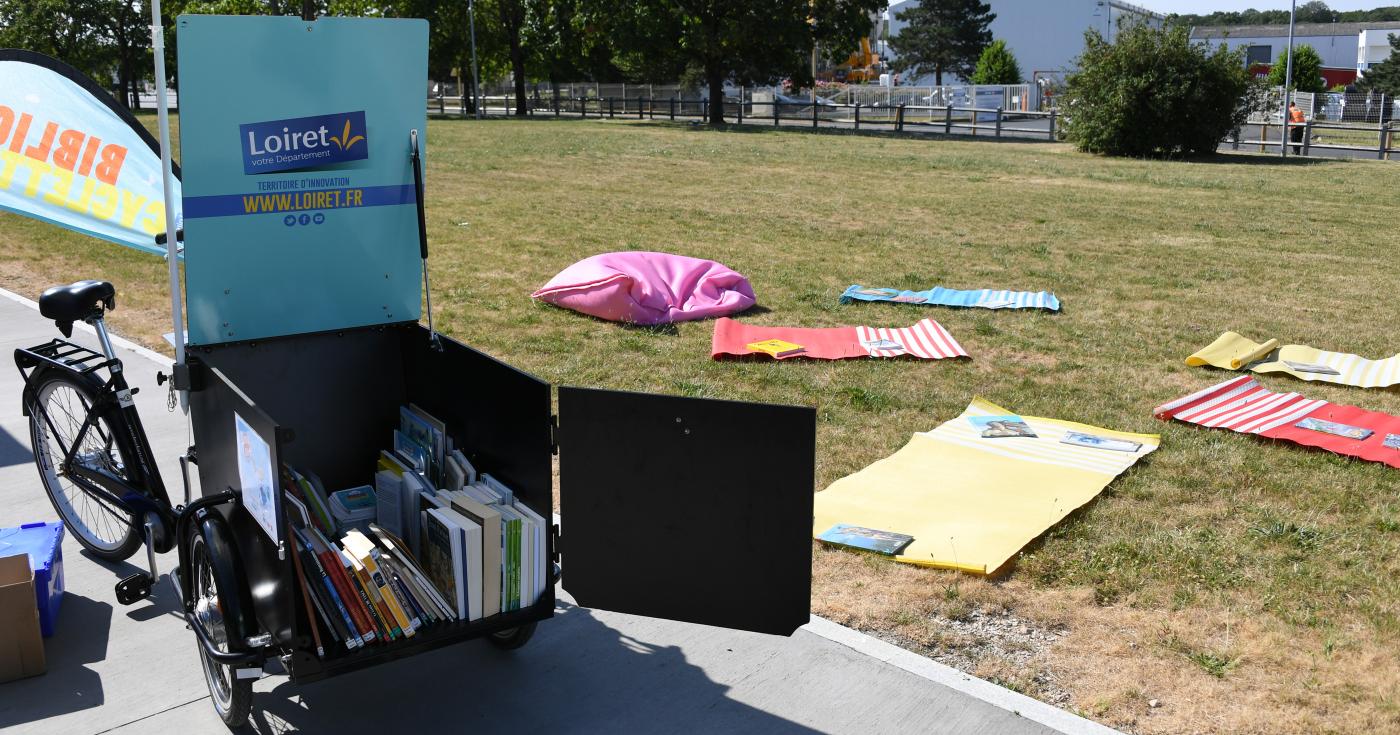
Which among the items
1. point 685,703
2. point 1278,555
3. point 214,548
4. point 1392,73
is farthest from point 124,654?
point 1392,73

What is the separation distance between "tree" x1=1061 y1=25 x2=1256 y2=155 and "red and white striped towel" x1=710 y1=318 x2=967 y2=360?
65.8 feet

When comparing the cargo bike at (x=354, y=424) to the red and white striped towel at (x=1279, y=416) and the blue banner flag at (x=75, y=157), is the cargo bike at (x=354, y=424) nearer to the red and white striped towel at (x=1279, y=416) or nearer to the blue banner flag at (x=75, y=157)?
the blue banner flag at (x=75, y=157)

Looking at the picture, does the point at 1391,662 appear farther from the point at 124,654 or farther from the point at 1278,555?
the point at 124,654

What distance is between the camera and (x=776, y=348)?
837 centimetres

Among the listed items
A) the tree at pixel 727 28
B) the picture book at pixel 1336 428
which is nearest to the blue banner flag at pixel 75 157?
the picture book at pixel 1336 428

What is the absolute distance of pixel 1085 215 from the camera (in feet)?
54.2

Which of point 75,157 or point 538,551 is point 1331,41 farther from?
point 538,551

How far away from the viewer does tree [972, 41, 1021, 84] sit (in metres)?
67.9

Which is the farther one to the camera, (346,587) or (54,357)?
(54,357)

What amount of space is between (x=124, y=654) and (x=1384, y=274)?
12.0 metres

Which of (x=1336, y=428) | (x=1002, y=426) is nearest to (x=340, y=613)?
(x=1002, y=426)

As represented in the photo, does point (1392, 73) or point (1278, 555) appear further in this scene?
point (1392, 73)

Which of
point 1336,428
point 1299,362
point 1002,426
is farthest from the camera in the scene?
point 1299,362

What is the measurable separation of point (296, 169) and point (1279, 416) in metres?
5.77
